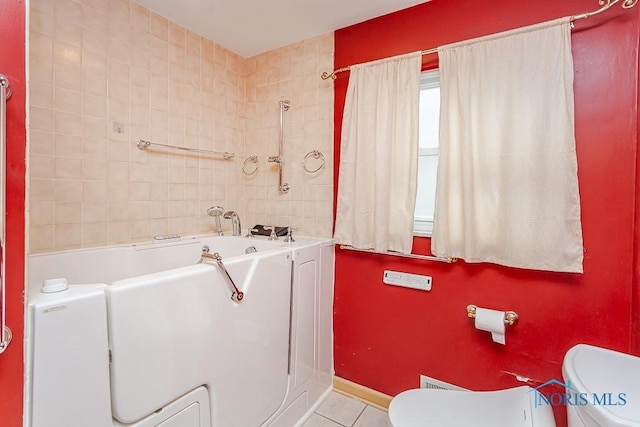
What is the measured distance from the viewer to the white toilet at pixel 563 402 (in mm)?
927

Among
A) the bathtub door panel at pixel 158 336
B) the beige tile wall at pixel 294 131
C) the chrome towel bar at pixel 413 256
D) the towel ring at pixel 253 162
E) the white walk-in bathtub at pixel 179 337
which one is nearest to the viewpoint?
the white walk-in bathtub at pixel 179 337

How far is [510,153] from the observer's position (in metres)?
1.41

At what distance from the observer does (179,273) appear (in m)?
1.12

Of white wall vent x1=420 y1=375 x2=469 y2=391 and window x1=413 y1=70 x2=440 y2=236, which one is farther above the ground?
window x1=413 y1=70 x2=440 y2=236

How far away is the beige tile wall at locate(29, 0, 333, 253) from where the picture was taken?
4.79 feet

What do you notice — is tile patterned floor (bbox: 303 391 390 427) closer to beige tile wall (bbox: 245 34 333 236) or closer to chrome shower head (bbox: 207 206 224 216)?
beige tile wall (bbox: 245 34 333 236)

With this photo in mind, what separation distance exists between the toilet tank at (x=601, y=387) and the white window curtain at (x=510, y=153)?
1.16 feet

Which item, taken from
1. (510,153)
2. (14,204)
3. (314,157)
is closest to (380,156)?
(314,157)

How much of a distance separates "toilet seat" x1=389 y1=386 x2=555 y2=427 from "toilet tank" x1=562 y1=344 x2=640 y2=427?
168 millimetres

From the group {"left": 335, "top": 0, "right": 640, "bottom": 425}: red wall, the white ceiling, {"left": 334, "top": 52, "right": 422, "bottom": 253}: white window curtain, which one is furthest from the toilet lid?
the white ceiling

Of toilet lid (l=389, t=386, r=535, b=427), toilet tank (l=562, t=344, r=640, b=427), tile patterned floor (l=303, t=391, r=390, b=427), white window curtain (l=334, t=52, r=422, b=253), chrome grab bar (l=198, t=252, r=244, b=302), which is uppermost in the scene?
white window curtain (l=334, t=52, r=422, b=253)

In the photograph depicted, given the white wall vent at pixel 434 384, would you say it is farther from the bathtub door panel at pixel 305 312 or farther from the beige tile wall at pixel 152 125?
the beige tile wall at pixel 152 125

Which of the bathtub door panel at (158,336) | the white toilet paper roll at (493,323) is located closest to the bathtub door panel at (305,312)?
the bathtub door panel at (158,336)

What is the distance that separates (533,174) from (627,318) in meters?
0.71
